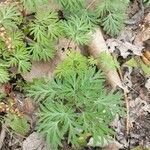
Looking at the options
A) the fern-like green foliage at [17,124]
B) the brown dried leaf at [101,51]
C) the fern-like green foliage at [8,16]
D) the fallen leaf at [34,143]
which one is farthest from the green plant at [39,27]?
the fallen leaf at [34,143]

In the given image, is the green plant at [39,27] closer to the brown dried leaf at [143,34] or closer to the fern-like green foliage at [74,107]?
the fern-like green foliage at [74,107]

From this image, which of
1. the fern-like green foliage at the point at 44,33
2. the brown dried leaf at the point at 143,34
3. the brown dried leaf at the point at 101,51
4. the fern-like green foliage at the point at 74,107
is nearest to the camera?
the fern-like green foliage at the point at 74,107

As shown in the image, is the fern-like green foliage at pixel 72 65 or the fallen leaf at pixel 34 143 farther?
the fern-like green foliage at pixel 72 65

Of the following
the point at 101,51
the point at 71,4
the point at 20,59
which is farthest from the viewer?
the point at 101,51

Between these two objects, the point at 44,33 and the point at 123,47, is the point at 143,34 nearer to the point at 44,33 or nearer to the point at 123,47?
the point at 123,47

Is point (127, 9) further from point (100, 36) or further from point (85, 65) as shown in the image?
point (85, 65)

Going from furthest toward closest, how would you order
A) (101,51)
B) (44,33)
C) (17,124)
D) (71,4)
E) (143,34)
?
1. (143,34)
2. (101,51)
3. (71,4)
4. (44,33)
5. (17,124)

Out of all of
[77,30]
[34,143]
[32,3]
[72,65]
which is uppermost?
[32,3]

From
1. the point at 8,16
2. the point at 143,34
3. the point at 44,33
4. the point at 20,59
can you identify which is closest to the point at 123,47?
the point at 143,34

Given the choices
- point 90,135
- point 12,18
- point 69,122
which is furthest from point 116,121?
point 12,18
